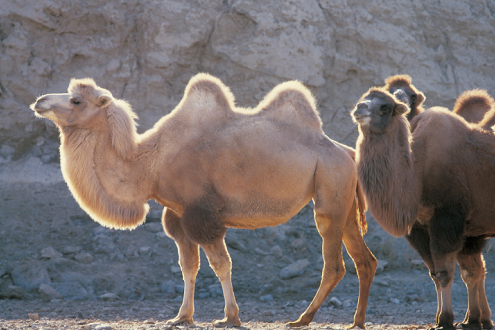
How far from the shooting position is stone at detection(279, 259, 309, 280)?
893 centimetres

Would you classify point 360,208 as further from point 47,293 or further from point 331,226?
point 47,293

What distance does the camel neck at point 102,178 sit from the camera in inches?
230

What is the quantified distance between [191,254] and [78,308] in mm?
1973

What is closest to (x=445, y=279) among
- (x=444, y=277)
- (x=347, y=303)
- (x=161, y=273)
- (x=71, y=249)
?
(x=444, y=277)

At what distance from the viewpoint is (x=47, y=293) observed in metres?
7.68

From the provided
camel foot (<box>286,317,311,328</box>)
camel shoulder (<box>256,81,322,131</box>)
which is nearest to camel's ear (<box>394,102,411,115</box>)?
camel shoulder (<box>256,81,322,131</box>)

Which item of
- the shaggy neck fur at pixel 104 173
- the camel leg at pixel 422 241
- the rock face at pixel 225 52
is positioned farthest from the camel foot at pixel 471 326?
the rock face at pixel 225 52

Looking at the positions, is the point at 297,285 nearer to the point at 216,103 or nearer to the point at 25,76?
the point at 216,103

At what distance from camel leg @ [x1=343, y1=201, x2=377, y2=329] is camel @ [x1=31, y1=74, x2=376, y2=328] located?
1 centimetres

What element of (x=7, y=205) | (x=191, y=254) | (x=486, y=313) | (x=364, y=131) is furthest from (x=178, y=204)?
(x=7, y=205)

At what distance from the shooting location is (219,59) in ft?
36.6

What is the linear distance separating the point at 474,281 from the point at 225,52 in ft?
21.9

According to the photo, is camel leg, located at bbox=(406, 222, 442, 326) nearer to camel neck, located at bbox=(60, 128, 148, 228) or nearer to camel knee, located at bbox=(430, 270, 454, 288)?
camel knee, located at bbox=(430, 270, 454, 288)

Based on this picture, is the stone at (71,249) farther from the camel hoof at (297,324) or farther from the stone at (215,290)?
the camel hoof at (297,324)
